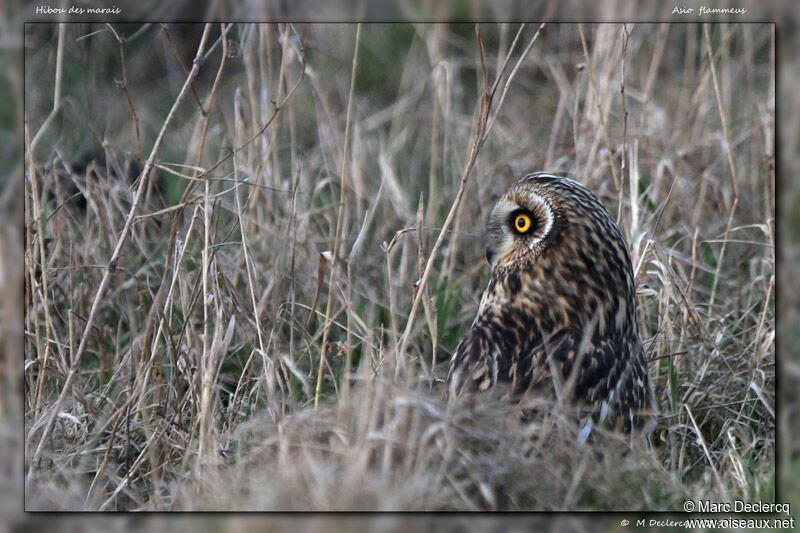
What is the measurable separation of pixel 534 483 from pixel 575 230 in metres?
0.80

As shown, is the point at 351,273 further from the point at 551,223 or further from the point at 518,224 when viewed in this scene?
the point at 551,223

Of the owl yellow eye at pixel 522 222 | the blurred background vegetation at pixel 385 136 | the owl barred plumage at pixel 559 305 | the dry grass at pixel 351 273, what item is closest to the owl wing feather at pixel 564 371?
the owl barred plumage at pixel 559 305

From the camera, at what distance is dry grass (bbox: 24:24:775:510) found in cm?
180

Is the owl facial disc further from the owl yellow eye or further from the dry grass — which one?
the dry grass

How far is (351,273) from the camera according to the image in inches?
120

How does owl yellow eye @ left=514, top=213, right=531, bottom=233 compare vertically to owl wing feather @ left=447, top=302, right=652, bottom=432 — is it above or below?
above

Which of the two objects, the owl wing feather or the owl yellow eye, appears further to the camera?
the owl yellow eye

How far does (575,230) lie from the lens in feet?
7.47

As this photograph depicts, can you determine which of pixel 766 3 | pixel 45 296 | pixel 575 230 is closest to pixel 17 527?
pixel 45 296

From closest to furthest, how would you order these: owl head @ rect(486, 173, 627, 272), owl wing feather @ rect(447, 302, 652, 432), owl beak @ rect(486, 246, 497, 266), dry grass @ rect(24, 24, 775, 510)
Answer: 1. dry grass @ rect(24, 24, 775, 510)
2. owl wing feather @ rect(447, 302, 652, 432)
3. owl head @ rect(486, 173, 627, 272)
4. owl beak @ rect(486, 246, 497, 266)

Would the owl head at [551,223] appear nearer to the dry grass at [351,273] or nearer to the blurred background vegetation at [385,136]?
the dry grass at [351,273]

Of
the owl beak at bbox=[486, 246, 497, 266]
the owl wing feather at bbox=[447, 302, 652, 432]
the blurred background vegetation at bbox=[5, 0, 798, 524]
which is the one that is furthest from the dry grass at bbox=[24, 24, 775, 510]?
the owl beak at bbox=[486, 246, 497, 266]

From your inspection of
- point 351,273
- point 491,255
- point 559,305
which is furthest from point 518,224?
point 351,273

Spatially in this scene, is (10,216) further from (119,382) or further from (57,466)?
(119,382)
